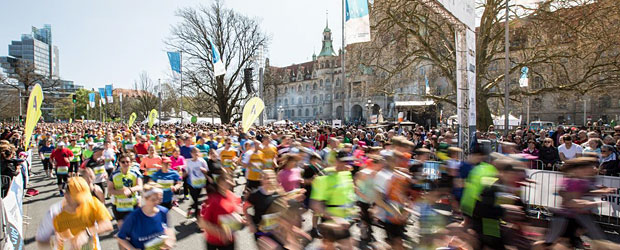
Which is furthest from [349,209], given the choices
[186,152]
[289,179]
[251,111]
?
[251,111]

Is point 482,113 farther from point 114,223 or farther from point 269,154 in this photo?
point 114,223

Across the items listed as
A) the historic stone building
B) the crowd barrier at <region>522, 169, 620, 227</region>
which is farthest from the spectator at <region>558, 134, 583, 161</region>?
the historic stone building

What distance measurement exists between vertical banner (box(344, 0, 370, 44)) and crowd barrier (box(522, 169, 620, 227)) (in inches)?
217

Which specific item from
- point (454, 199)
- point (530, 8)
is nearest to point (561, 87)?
point (530, 8)

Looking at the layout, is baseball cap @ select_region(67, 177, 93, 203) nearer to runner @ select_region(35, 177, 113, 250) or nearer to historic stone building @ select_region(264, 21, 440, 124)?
runner @ select_region(35, 177, 113, 250)

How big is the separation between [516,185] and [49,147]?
14.4 metres

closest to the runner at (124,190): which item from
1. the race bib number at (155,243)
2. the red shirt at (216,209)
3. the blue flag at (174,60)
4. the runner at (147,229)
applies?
the runner at (147,229)

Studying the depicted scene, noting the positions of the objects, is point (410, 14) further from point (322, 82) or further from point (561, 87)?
point (322, 82)

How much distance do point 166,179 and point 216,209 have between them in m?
2.60

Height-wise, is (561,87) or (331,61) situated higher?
(331,61)

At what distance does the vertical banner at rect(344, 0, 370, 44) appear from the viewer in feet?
33.3

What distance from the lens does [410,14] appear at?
56.4 feet

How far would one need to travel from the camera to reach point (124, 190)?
5484mm

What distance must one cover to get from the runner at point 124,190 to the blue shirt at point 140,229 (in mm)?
1627
